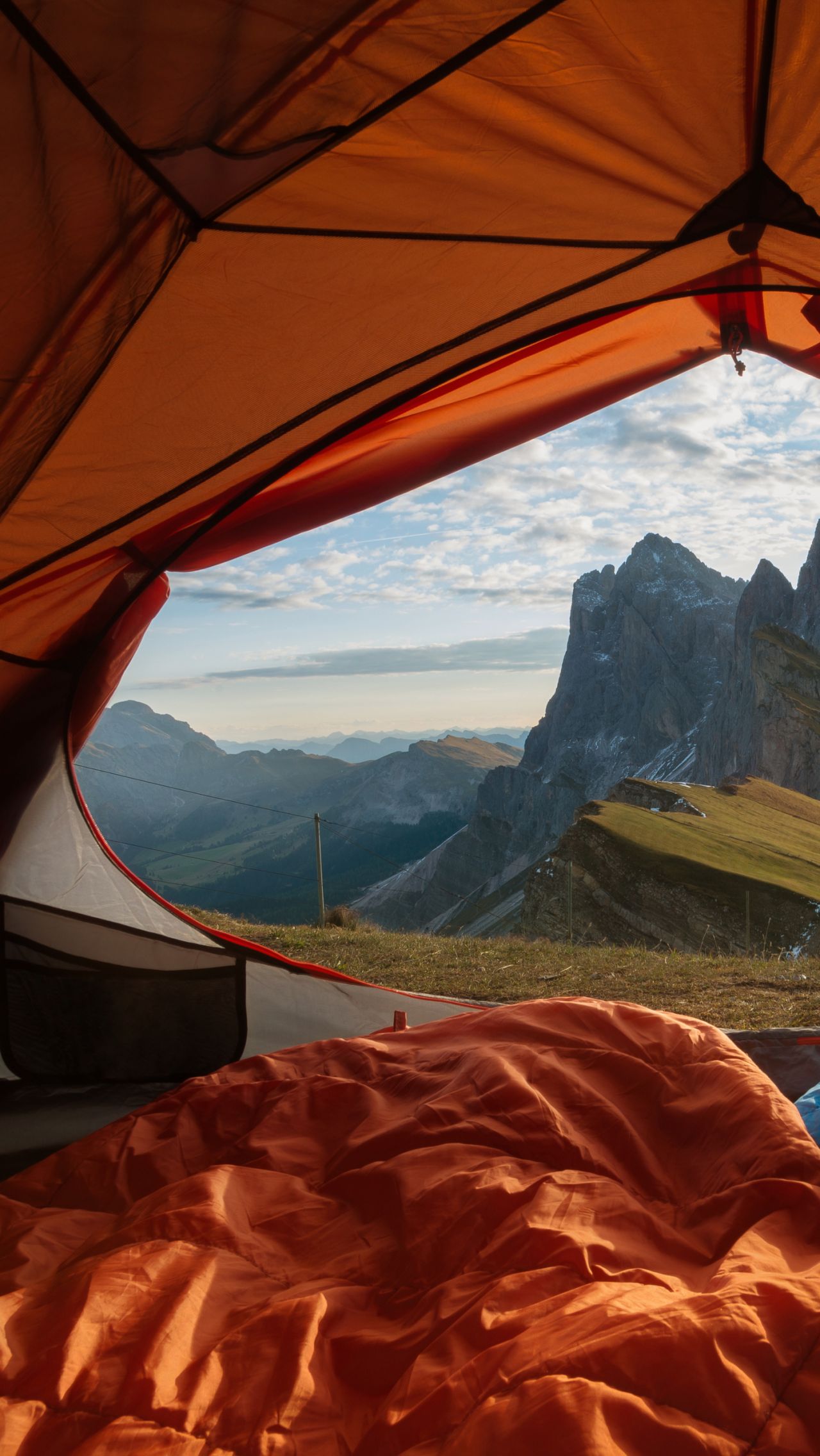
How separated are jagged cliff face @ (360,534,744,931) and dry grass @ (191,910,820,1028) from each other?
192 ft

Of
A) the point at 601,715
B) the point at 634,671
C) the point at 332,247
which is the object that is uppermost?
the point at 634,671

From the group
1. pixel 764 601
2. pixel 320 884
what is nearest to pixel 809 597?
pixel 764 601

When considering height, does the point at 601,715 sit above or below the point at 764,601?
below

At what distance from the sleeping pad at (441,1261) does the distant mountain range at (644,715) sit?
115 feet

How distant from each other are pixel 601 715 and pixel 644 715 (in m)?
5.72

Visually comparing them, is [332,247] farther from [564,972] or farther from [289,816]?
[289,816]

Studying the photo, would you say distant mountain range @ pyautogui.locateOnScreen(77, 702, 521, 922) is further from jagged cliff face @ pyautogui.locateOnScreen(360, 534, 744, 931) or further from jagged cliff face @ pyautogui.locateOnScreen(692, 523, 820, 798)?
jagged cliff face @ pyautogui.locateOnScreen(692, 523, 820, 798)

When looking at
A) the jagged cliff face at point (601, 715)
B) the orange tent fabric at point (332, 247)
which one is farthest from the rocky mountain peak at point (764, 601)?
the orange tent fabric at point (332, 247)

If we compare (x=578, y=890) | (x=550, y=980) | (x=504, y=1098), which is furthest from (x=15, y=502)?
(x=578, y=890)

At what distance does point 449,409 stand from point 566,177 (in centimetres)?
100

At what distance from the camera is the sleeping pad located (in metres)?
1.23

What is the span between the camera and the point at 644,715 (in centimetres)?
9712

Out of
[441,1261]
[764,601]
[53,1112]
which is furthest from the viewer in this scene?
[764,601]

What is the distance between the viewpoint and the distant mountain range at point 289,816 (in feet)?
287
